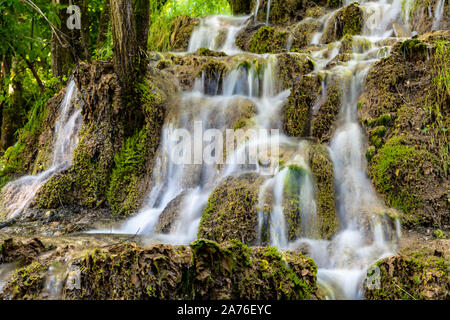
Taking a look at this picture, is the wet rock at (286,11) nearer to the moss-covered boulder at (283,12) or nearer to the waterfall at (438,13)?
the moss-covered boulder at (283,12)

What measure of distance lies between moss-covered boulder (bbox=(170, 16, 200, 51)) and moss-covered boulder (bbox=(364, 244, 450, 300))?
8727mm

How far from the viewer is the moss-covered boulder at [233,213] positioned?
394 centimetres

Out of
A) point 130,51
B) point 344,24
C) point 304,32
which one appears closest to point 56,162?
point 130,51

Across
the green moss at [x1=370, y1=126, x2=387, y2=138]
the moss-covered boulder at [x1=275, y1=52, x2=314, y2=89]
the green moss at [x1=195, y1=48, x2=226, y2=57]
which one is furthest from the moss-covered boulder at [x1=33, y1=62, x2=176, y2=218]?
the green moss at [x1=370, y1=126, x2=387, y2=138]

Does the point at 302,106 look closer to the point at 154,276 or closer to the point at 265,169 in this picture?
the point at 265,169

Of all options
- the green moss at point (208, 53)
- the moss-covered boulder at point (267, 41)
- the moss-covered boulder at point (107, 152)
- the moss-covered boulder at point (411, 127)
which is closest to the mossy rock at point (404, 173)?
the moss-covered boulder at point (411, 127)

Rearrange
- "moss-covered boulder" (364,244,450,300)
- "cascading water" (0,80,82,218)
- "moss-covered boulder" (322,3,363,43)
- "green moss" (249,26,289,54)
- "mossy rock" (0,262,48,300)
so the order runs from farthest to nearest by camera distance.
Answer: "green moss" (249,26,289,54) → "moss-covered boulder" (322,3,363,43) → "cascading water" (0,80,82,218) → "moss-covered boulder" (364,244,450,300) → "mossy rock" (0,262,48,300)

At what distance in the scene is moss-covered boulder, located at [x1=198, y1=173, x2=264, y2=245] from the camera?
394 centimetres

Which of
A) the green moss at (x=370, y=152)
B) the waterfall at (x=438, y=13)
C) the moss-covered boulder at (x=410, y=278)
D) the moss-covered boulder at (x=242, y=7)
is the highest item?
the moss-covered boulder at (x=242, y=7)

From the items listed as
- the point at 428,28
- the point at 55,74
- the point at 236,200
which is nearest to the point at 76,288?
the point at 236,200

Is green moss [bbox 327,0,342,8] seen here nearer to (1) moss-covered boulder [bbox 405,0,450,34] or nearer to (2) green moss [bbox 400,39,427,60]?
(1) moss-covered boulder [bbox 405,0,450,34]

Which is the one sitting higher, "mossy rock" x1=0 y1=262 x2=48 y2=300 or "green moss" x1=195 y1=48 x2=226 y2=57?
"green moss" x1=195 y1=48 x2=226 y2=57

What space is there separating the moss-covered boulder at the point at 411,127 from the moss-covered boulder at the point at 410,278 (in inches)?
42.6
